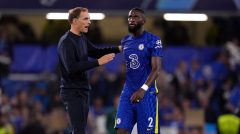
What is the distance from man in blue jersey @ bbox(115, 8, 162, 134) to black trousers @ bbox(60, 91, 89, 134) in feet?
1.48

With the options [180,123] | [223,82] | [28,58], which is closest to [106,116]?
[180,123]

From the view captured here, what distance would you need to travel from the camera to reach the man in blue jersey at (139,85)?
4.92 meters

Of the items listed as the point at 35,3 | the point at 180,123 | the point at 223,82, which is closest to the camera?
the point at 35,3

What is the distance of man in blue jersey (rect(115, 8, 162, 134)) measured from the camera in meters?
4.92

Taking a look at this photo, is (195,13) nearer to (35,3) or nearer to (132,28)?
(35,3)

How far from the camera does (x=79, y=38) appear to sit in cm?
509

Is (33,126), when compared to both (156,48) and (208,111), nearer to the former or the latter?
(208,111)

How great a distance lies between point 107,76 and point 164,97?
155 centimetres

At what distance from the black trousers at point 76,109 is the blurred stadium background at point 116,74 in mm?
4233

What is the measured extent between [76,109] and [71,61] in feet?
2.00

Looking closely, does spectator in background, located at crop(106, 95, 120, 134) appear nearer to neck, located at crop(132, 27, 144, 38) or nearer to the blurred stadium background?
the blurred stadium background

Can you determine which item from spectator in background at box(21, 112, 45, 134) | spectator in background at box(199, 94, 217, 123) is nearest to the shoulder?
spectator in background at box(21, 112, 45, 134)

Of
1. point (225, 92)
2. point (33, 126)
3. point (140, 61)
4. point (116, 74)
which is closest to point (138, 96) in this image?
point (140, 61)

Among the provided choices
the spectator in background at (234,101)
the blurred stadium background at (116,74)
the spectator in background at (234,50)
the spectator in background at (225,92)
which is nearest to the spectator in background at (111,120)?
the blurred stadium background at (116,74)
